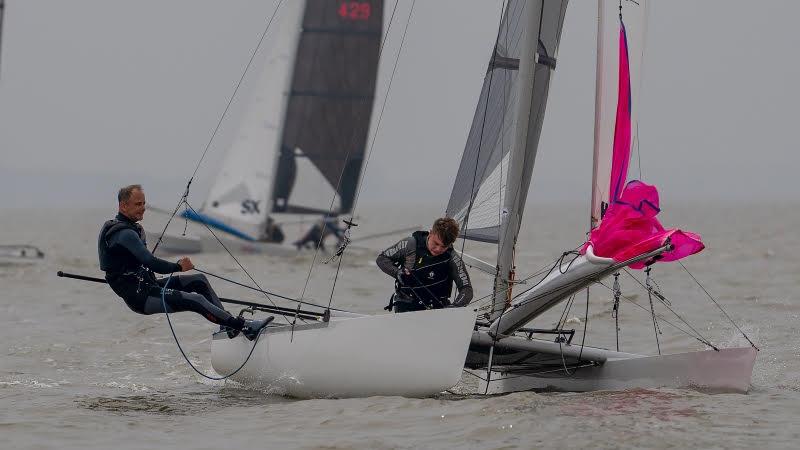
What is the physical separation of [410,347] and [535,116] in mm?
1986

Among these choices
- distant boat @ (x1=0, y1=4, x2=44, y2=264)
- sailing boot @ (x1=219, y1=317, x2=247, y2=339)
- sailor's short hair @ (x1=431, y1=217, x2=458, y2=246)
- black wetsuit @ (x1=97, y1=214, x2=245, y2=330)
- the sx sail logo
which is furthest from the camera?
the sx sail logo

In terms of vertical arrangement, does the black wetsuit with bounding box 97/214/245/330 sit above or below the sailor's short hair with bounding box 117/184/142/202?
below

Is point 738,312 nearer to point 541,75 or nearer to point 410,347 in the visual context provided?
point 541,75

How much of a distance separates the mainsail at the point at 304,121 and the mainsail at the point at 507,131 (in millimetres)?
14893

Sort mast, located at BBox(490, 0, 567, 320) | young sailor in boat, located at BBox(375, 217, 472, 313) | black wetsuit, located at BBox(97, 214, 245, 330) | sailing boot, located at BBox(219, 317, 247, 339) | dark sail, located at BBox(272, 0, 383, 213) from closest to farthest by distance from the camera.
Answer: black wetsuit, located at BBox(97, 214, 245, 330)
young sailor in boat, located at BBox(375, 217, 472, 313)
sailing boot, located at BBox(219, 317, 247, 339)
mast, located at BBox(490, 0, 567, 320)
dark sail, located at BBox(272, 0, 383, 213)

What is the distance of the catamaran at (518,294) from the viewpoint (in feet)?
24.3

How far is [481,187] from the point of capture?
9.05 metres

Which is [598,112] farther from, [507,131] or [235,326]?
[235,326]

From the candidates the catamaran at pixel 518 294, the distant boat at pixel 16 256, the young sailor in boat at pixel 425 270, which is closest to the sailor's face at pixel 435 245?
the young sailor in boat at pixel 425 270

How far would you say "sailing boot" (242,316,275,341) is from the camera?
833cm

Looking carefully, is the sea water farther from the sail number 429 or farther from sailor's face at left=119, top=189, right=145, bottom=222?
the sail number 429

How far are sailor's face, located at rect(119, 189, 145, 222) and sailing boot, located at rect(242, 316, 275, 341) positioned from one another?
3.46 feet

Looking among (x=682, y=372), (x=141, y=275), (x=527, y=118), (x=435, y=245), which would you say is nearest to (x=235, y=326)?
(x=141, y=275)

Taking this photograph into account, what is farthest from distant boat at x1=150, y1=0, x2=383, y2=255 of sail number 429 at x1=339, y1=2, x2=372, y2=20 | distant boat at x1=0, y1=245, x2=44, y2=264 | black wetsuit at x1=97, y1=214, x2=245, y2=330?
black wetsuit at x1=97, y1=214, x2=245, y2=330
